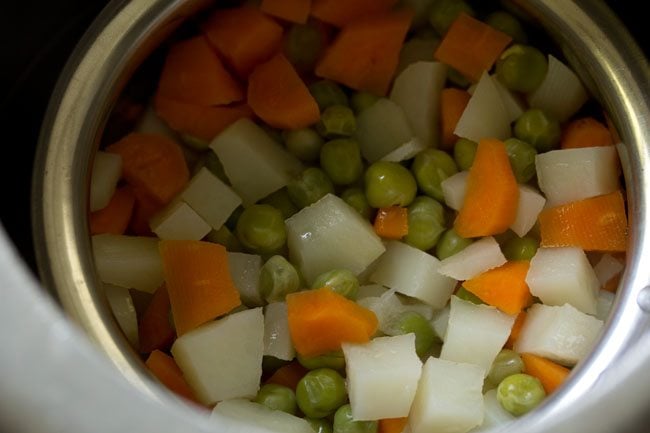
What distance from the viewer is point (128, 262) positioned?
1.46m

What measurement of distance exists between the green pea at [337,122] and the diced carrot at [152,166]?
0.25 meters

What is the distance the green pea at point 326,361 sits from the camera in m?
1.42

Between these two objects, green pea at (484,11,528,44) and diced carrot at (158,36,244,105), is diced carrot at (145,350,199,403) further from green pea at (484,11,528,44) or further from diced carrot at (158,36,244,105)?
green pea at (484,11,528,44)

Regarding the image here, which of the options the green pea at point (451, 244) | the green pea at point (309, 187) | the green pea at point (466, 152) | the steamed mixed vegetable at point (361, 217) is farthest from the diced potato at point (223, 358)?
the green pea at point (466, 152)

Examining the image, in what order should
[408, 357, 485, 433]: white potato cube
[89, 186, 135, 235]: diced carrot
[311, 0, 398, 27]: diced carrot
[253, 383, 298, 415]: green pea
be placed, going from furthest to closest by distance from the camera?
[311, 0, 398, 27]: diced carrot < [89, 186, 135, 235]: diced carrot < [253, 383, 298, 415]: green pea < [408, 357, 485, 433]: white potato cube

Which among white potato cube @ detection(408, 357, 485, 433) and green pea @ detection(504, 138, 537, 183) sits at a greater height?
green pea @ detection(504, 138, 537, 183)

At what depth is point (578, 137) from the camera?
1.55 meters

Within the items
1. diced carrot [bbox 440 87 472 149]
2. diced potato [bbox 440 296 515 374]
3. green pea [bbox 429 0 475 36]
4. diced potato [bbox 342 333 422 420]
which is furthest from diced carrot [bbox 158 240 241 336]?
green pea [bbox 429 0 475 36]

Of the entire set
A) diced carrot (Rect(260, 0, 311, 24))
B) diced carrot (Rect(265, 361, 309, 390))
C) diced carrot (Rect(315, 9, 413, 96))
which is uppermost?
diced carrot (Rect(260, 0, 311, 24))

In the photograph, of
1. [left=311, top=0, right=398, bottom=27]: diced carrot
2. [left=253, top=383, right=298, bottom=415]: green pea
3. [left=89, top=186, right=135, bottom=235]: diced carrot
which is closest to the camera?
[left=253, top=383, right=298, bottom=415]: green pea

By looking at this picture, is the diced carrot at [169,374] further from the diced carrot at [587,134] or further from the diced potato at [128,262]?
the diced carrot at [587,134]

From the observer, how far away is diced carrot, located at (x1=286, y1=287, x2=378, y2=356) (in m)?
1.39

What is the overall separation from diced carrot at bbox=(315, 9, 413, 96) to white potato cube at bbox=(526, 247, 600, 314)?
0.42m

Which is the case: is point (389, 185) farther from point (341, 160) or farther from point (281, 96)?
point (281, 96)
